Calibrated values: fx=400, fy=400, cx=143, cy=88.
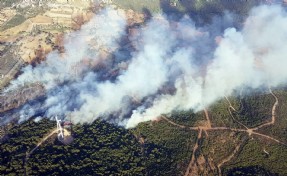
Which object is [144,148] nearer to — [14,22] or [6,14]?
[14,22]

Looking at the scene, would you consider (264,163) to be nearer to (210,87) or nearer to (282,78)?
(210,87)

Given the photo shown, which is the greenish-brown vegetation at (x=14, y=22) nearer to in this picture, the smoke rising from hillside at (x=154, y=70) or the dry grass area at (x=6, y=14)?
the dry grass area at (x=6, y=14)

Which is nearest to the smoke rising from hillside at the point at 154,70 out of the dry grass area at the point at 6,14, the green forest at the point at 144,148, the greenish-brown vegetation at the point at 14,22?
the green forest at the point at 144,148

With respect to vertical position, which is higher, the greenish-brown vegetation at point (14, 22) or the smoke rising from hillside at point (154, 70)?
the greenish-brown vegetation at point (14, 22)

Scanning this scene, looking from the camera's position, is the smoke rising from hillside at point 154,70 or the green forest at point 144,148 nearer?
the green forest at point 144,148

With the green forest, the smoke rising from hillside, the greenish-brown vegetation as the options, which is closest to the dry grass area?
the greenish-brown vegetation

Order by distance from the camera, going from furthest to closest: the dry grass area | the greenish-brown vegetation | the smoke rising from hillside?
the dry grass area, the greenish-brown vegetation, the smoke rising from hillside

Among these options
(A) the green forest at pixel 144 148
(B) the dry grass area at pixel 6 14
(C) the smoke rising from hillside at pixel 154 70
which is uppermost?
(B) the dry grass area at pixel 6 14

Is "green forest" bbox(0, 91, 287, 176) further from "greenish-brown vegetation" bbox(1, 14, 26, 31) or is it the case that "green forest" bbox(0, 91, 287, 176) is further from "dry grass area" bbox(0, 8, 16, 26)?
"dry grass area" bbox(0, 8, 16, 26)

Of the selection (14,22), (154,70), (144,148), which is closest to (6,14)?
(14,22)
